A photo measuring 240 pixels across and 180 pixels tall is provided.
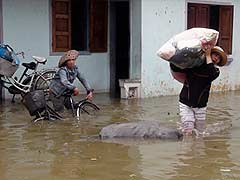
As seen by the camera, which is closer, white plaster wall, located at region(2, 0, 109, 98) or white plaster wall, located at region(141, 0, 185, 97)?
white plaster wall, located at region(2, 0, 109, 98)

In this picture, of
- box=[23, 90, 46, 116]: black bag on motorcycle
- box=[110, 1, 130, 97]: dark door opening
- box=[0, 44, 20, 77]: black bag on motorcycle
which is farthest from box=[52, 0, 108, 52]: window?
box=[23, 90, 46, 116]: black bag on motorcycle

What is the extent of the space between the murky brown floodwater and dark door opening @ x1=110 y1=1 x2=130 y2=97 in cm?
512

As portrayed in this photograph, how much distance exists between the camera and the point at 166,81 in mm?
15625

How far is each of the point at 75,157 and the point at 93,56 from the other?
8.41 metres

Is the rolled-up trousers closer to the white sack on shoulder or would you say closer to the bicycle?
the white sack on shoulder

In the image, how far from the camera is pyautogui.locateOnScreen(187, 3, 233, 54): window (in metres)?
16.8

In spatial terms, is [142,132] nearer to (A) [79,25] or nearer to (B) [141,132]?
(B) [141,132]

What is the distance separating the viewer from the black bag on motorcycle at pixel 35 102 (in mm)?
10305

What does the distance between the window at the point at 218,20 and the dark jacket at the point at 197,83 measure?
8.35 m

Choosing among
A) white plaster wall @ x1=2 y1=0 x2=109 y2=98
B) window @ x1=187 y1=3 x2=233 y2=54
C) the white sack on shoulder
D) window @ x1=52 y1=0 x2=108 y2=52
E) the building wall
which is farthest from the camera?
window @ x1=187 y1=3 x2=233 y2=54

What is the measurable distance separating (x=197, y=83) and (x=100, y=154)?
186cm

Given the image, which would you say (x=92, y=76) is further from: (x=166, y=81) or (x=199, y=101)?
(x=199, y=101)

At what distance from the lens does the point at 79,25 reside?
1548cm

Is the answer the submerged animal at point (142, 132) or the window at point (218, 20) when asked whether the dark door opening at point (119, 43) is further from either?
the submerged animal at point (142, 132)
